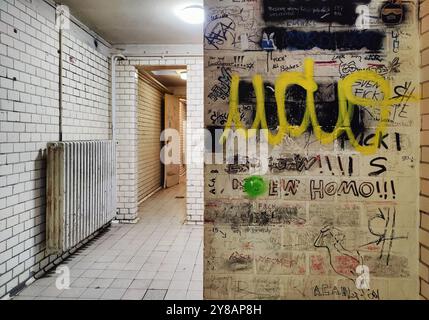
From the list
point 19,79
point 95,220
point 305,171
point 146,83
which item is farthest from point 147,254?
point 146,83

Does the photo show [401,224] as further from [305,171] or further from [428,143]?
[305,171]

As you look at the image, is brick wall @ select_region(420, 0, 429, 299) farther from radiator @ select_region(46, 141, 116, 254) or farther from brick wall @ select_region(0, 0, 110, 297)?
radiator @ select_region(46, 141, 116, 254)

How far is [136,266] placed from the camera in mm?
4047

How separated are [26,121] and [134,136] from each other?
8.99 ft

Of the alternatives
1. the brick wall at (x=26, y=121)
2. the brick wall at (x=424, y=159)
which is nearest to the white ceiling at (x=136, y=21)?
the brick wall at (x=26, y=121)

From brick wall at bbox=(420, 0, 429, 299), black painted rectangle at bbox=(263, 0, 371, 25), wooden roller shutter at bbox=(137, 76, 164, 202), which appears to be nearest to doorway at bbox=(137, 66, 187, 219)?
wooden roller shutter at bbox=(137, 76, 164, 202)

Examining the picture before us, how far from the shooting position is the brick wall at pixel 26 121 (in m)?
3.12

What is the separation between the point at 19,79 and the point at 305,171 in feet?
9.98

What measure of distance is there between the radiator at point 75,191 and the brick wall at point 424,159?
140 inches

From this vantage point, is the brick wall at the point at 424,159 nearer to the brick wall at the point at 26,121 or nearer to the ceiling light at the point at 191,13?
the ceiling light at the point at 191,13

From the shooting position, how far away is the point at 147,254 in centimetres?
449

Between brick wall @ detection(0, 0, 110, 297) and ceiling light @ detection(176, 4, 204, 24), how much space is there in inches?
61.8

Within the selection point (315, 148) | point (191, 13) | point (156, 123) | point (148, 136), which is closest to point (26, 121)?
point (191, 13)

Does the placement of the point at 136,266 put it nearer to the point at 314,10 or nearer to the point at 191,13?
the point at 191,13
